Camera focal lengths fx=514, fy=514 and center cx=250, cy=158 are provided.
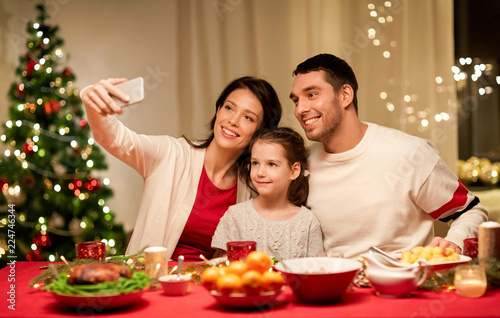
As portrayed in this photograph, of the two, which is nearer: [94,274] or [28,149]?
[94,274]

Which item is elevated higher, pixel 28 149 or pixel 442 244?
pixel 28 149

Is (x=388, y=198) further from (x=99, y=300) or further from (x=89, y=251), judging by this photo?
(x=99, y=300)

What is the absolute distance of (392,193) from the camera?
7.52 ft

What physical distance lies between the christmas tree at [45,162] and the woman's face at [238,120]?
1847 millimetres

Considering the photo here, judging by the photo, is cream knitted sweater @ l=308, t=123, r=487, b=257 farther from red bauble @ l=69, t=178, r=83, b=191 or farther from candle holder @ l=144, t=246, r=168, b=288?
red bauble @ l=69, t=178, r=83, b=191

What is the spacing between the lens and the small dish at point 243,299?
1.36 m

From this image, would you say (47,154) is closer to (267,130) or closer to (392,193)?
(267,130)

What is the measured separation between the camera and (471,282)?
1.46 metres

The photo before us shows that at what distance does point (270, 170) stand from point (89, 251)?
2.96 feet

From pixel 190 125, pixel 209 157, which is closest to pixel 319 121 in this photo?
pixel 209 157

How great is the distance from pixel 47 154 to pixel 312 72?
7.95 feet

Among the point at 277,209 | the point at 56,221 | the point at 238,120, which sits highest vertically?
the point at 238,120

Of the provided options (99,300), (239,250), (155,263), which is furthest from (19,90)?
(99,300)

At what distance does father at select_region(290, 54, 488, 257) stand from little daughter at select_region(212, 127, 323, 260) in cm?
8
